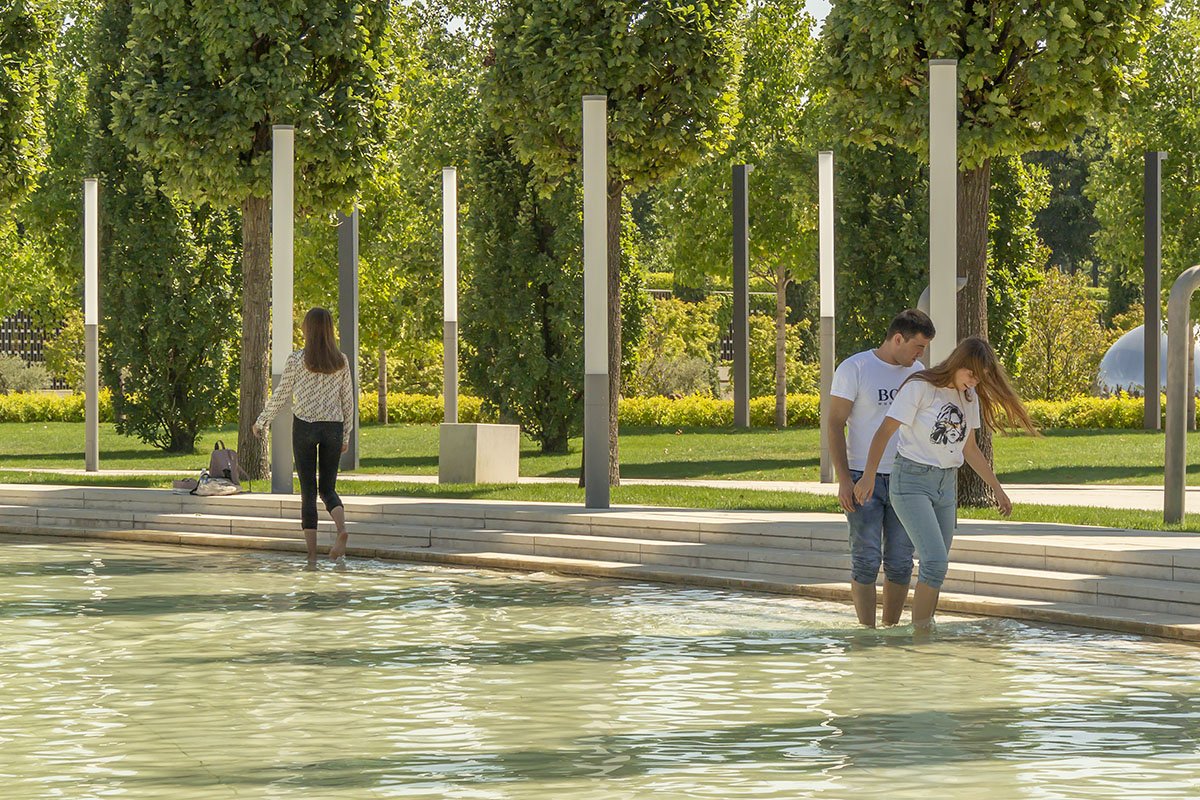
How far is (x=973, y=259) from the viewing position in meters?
16.5

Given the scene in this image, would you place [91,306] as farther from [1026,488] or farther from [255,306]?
[1026,488]

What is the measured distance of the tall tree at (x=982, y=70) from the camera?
15211 mm

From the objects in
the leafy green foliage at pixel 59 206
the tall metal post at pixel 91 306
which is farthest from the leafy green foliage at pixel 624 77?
the leafy green foliage at pixel 59 206

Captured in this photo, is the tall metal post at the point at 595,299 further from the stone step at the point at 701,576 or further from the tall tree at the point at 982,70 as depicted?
the tall tree at the point at 982,70

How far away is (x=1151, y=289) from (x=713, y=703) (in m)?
22.8

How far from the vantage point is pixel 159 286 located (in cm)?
2795

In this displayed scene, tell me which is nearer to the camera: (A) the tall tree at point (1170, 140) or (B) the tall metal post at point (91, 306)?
(B) the tall metal post at point (91, 306)

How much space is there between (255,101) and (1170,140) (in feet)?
63.6

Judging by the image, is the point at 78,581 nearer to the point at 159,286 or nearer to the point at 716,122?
the point at 716,122

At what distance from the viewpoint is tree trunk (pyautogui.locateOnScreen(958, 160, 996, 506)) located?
1642 cm

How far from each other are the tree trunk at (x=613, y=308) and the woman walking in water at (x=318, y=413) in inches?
203

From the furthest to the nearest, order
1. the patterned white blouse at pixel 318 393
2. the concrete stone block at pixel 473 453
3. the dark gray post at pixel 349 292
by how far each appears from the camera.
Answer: the dark gray post at pixel 349 292
the concrete stone block at pixel 473 453
the patterned white blouse at pixel 318 393

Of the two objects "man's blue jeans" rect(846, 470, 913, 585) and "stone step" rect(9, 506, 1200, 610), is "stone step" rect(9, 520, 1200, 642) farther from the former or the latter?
"man's blue jeans" rect(846, 470, 913, 585)

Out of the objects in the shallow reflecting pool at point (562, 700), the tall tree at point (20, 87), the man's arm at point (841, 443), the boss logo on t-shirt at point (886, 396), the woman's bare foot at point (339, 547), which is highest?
the tall tree at point (20, 87)
